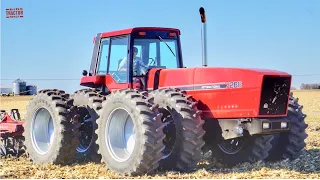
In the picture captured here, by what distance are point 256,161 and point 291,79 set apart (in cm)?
190

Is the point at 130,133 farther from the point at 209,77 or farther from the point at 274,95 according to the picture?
the point at 274,95

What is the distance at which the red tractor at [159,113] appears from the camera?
29.8ft

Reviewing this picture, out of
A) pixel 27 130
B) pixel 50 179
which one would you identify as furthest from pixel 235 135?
pixel 27 130

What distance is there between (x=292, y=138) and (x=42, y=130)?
17.7 feet

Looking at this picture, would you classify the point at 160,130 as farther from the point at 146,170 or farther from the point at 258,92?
the point at 258,92

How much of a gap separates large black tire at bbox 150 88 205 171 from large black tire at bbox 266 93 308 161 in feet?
7.48

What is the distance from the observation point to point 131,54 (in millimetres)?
10695

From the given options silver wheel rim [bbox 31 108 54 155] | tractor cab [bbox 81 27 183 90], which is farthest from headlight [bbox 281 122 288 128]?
silver wheel rim [bbox 31 108 54 155]

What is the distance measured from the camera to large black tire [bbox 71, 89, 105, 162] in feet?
35.9

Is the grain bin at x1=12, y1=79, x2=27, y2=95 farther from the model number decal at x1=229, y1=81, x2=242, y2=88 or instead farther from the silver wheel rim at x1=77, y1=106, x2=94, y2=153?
the model number decal at x1=229, y1=81, x2=242, y2=88

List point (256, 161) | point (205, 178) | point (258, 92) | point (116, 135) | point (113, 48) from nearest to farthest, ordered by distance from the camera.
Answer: point (205, 178)
point (258, 92)
point (116, 135)
point (256, 161)
point (113, 48)

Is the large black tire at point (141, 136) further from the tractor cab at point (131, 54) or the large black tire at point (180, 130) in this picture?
the tractor cab at point (131, 54)

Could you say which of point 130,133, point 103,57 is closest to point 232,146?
point 130,133

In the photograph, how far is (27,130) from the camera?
11609 mm
